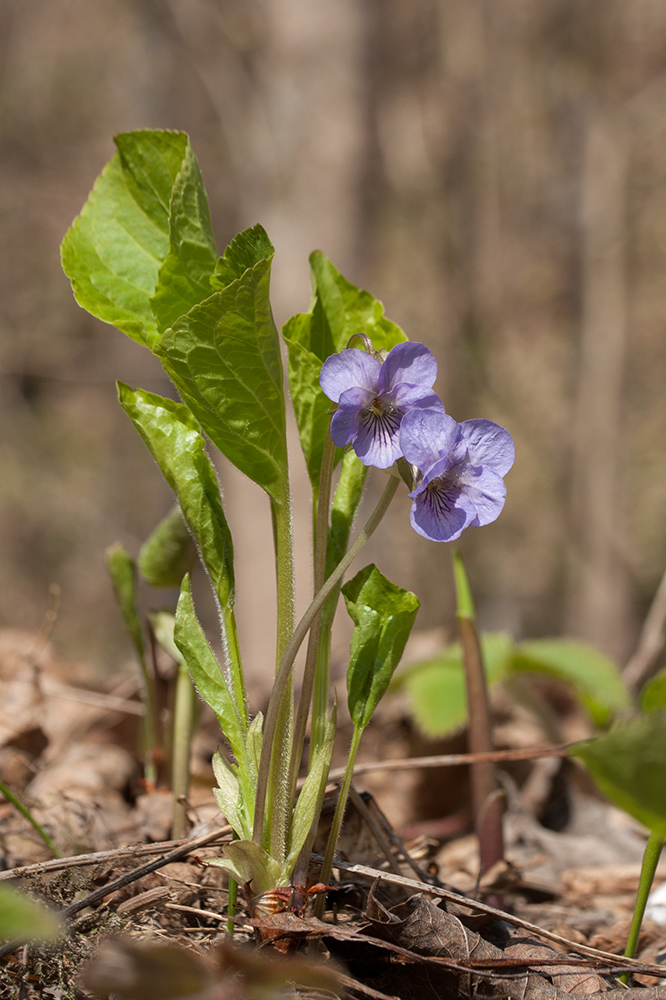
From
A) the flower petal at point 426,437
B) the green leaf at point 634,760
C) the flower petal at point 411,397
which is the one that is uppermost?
the flower petal at point 411,397

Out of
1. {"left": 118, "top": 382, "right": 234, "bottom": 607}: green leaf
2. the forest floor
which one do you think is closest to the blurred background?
the forest floor

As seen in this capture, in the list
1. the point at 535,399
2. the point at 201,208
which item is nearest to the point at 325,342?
the point at 201,208

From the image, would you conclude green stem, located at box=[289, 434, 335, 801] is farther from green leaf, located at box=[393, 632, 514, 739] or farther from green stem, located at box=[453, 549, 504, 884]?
green leaf, located at box=[393, 632, 514, 739]

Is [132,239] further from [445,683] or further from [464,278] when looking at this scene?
[464,278]

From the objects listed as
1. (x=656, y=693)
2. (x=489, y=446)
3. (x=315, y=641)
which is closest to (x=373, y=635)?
(x=315, y=641)

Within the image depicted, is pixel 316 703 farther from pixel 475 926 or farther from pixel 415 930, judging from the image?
pixel 475 926

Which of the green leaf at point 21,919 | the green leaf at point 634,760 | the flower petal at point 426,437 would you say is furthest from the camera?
the flower petal at point 426,437

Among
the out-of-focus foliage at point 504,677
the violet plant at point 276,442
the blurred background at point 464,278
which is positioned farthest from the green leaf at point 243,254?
the blurred background at point 464,278

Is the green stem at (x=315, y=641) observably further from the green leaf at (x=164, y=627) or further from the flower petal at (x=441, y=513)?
the green leaf at (x=164, y=627)
